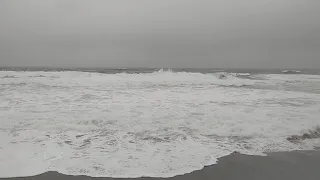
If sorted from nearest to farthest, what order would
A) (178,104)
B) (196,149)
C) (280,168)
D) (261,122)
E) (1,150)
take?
(280,168), (1,150), (196,149), (261,122), (178,104)

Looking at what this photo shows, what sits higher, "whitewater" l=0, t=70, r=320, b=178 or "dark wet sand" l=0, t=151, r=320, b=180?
"whitewater" l=0, t=70, r=320, b=178

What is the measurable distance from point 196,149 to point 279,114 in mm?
4261

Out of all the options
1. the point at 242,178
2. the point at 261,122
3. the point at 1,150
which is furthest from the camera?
the point at 261,122

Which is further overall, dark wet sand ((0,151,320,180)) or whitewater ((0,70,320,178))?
whitewater ((0,70,320,178))

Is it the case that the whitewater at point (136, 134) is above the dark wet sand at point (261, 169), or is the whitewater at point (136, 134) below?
above

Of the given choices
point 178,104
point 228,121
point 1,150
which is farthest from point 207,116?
point 1,150

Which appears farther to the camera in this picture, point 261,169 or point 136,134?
point 136,134

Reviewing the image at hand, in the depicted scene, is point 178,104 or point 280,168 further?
point 178,104

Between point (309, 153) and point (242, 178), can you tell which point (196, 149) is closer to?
point (242, 178)

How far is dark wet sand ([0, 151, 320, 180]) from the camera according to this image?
3811 mm

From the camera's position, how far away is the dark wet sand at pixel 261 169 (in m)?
3.81

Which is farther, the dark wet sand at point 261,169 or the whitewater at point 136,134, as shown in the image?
the whitewater at point 136,134

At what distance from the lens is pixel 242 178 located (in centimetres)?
377

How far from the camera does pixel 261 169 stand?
411 centimetres
